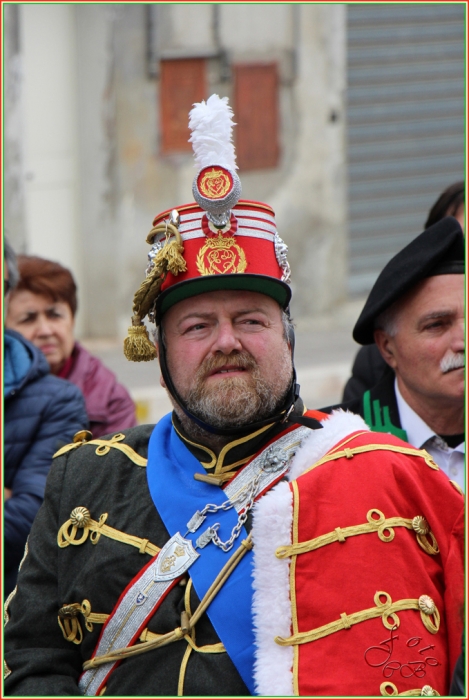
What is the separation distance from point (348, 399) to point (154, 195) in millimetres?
6451

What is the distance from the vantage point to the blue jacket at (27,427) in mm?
3918

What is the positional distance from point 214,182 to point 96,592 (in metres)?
1.16

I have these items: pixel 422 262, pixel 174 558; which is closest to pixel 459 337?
pixel 422 262

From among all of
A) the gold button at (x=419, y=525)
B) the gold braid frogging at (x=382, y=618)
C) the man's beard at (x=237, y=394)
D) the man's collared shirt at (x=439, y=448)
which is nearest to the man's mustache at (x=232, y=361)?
the man's beard at (x=237, y=394)

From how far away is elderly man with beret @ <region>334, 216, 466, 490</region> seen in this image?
132 inches

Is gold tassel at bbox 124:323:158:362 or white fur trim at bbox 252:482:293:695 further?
gold tassel at bbox 124:323:158:362

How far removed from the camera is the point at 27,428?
13.4ft

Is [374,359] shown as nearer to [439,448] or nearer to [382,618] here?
[439,448]

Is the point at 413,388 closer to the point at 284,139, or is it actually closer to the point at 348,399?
the point at 348,399

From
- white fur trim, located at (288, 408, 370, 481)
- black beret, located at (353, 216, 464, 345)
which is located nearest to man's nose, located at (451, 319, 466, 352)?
black beret, located at (353, 216, 464, 345)

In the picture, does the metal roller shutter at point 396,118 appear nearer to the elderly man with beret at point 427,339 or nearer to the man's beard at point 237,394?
the elderly man with beret at point 427,339

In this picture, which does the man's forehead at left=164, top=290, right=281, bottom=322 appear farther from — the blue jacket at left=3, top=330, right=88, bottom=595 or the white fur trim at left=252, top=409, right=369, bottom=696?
the blue jacket at left=3, top=330, right=88, bottom=595

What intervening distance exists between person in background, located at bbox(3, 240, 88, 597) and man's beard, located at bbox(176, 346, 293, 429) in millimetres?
1258

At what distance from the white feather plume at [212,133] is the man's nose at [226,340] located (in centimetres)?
45
